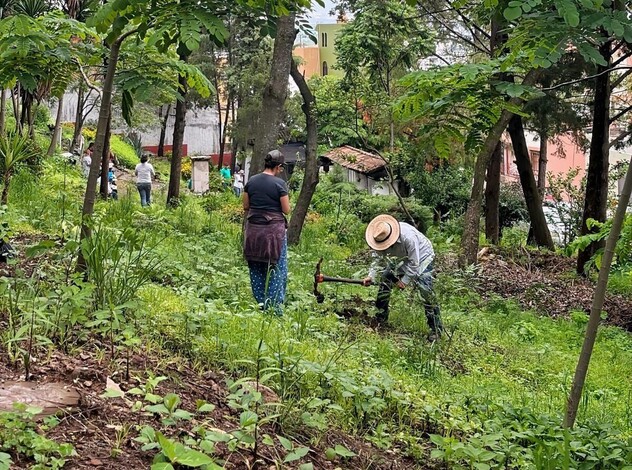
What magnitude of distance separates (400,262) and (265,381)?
340 centimetres

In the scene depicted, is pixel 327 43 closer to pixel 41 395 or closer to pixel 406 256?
pixel 406 256

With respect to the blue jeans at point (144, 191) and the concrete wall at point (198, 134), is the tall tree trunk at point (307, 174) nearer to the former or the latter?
the blue jeans at point (144, 191)

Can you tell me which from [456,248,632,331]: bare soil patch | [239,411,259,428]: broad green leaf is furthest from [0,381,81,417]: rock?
[456,248,632,331]: bare soil patch

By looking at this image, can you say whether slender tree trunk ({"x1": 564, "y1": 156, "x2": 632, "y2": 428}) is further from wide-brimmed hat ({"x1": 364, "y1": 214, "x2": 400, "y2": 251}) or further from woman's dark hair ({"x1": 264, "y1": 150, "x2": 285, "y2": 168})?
woman's dark hair ({"x1": 264, "y1": 150, "x2": 285, "y2": 168})

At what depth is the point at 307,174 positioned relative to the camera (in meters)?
13.0

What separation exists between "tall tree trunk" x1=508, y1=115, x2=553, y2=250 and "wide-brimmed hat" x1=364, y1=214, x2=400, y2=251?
9614mm

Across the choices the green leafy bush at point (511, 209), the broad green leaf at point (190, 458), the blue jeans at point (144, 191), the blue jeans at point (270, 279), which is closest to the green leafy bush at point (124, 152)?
the blue jeans at point (144, 191)

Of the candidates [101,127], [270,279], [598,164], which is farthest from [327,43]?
[101,127]

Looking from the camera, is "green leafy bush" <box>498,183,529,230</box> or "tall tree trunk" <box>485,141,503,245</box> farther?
"green leafy bush" <box>498,183,529,230</box>

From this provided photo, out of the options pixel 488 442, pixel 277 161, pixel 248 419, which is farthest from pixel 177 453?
pixel 277 161

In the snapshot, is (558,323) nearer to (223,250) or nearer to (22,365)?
(223,250)

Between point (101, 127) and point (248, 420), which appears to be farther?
point (101, 127)

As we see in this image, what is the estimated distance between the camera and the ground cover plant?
3.15m

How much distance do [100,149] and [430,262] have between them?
13.0 ft
